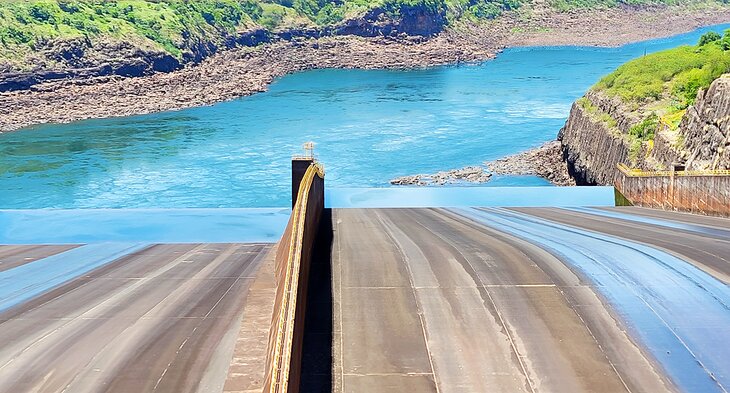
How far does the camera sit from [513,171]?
169 feet

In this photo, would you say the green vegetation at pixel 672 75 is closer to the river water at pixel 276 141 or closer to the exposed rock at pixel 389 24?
the river water at pixel 276 141

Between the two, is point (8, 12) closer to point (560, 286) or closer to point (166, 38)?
point (166, 38)

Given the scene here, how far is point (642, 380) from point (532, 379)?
1684mm

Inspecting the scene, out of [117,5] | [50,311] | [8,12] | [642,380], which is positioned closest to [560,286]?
[642,380]

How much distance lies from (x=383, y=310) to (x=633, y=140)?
1131 inches

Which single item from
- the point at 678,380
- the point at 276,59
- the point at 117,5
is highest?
the point at 117,5

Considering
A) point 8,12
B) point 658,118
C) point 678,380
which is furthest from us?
point 8,12

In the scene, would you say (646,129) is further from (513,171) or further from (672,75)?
(513,171)

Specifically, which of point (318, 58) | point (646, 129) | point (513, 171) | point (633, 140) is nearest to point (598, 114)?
point (513, 171)

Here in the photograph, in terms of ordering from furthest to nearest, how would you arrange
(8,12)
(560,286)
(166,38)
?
(166,38)
(8,12)
(560,286)

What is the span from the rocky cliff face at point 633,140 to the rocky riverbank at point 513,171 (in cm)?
83

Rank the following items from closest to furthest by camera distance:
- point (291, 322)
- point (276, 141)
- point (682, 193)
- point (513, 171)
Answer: point (291, 322) < point (682, 193) < point (513, 171) < point (276, 141)

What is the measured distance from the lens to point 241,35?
12225cm

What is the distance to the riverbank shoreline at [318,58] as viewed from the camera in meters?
82.0
